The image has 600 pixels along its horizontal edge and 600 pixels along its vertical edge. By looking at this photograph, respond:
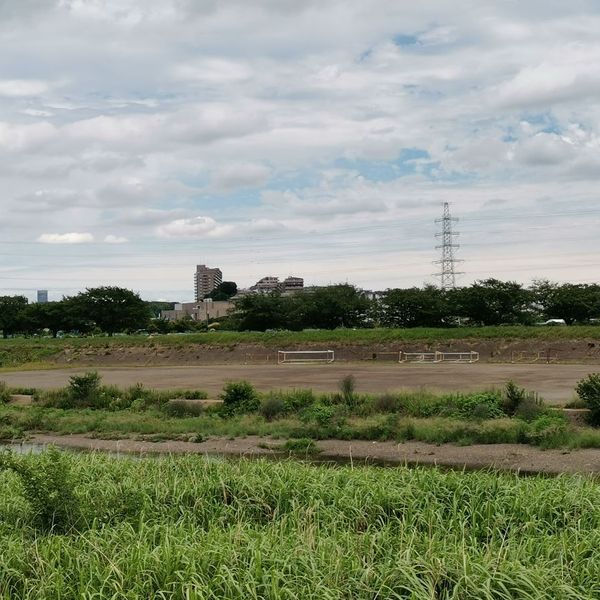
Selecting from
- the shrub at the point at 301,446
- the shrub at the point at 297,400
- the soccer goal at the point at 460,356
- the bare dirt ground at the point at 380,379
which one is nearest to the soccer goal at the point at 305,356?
the soccer goal at the point at 460,356

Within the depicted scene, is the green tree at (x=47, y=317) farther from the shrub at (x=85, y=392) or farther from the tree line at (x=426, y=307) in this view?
the shrub at (x=85, y=392)

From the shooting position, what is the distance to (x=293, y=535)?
26.0 feet

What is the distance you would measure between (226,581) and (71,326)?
325 feet

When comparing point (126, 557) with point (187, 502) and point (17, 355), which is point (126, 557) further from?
point (17, 355)

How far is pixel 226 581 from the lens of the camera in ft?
20.4

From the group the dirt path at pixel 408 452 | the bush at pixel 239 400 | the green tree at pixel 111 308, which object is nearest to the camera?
the dirt path at pixel 408 452

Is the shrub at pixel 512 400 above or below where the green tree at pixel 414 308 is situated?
below

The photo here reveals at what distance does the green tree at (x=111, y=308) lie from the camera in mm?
97000

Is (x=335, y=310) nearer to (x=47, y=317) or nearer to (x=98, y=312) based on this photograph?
(x=98, y=312)

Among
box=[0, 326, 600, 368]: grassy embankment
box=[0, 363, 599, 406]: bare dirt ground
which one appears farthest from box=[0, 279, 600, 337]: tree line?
box=[0, 363, 599, 406]: bare dirt ground

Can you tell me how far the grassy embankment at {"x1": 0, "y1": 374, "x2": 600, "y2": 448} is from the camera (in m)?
22.2

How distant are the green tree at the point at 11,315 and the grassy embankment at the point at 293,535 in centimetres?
10364

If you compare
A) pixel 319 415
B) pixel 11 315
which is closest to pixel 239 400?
pixel 319 415

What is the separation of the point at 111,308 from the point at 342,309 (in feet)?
99.9
